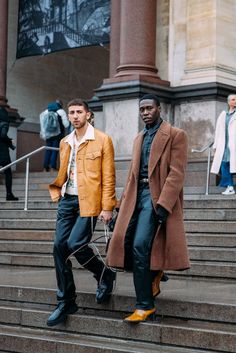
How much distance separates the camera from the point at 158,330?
6453mm

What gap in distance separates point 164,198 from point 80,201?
33.7 inches

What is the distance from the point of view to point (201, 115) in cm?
1531

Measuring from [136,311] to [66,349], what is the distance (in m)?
0.70

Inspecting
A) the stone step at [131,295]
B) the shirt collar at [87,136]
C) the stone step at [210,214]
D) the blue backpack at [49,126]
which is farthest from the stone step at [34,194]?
the shirt collar at [87,136]

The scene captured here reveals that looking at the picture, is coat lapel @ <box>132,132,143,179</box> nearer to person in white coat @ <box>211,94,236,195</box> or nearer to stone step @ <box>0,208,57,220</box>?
stone step @ <box>0,208,57,220</box>

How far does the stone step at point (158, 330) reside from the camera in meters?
6.20

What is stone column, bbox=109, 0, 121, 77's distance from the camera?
16953 mm

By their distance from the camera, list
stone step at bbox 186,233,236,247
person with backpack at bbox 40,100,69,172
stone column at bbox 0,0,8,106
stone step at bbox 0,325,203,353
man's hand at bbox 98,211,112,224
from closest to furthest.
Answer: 1. stone step at bbox 0,325,203,353
2. man's hand at bbox 98,211,112,224
3. stone step at bbox 186,233,236,247
4. person with backpack at bbox 40,100,69,172
5. stone column at bbox 0,0,8,106

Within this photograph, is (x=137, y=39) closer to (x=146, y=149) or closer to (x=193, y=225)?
(x=193, y=225)

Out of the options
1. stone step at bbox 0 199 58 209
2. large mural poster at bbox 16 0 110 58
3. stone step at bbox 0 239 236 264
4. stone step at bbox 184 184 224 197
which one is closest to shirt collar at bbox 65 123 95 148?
stone step at bbox 0 239 236 264

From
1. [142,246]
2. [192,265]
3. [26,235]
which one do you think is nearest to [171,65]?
[26,235]

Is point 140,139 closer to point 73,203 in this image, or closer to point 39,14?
point 73,203

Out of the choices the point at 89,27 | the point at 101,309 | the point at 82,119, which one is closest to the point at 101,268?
the point at 101,309

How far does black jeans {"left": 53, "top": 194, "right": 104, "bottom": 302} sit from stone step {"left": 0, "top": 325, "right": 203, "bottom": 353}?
0.38 meters
